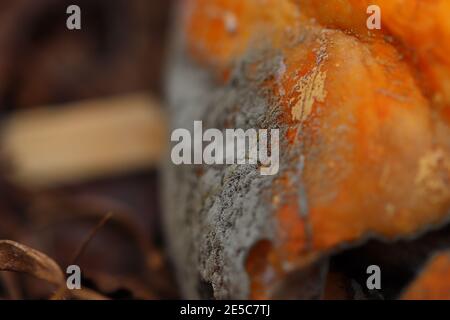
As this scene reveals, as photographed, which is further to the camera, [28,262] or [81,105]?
[81,105]

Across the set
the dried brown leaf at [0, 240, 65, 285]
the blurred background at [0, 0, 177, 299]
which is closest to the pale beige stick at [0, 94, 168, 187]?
the blurred background at [0, 0, 177, 299]

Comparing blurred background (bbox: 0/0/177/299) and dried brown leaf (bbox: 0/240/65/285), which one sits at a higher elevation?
blurred background (bbox: 0/0/177/299)

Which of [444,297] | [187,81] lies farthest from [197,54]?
[444,297]

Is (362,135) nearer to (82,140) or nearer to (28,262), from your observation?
(28,262)

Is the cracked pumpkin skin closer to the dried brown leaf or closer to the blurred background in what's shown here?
the dried brown leaf

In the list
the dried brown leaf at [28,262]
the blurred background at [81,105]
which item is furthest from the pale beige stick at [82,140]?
the dried brown leaf at [28,262]

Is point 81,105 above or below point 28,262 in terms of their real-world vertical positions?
above

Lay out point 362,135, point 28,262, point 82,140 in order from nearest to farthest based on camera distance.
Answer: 1. point 362,135
2. point 28,262
3. point 82,140

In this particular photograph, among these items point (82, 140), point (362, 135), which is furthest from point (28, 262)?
point (82, 140)
